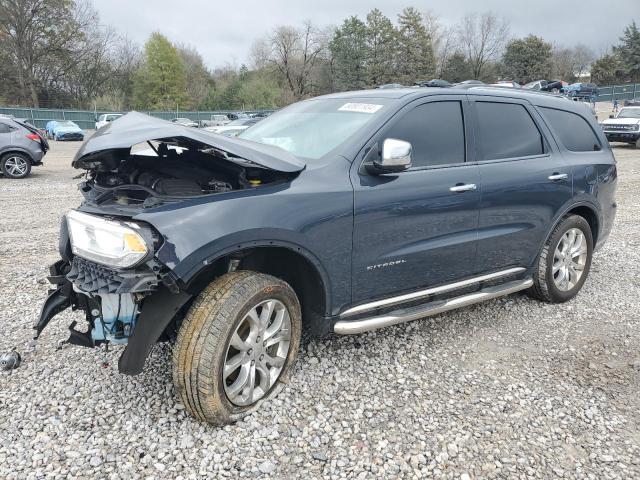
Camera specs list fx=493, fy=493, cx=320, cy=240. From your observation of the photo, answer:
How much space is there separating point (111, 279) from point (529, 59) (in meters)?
64.4

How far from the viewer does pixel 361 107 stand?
340 centimetres

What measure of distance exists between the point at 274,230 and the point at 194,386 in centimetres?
88

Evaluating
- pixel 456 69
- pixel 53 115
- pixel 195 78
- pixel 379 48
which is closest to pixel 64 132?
pixel 53 115

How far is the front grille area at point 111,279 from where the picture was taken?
2266 mm

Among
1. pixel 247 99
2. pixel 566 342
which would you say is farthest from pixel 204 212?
pixel 247 99

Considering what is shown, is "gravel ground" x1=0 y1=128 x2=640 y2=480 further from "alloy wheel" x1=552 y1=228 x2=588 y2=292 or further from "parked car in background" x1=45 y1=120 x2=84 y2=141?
"parked car in background" x1=45 y1=120 x2=84 y2=141

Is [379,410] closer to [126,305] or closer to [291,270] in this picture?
[291,270]

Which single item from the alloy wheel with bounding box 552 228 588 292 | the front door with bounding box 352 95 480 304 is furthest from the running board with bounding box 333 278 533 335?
the alloy wheel with bounding box 552 228 588 292

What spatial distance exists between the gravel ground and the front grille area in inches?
31.2

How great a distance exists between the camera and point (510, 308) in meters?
4.35

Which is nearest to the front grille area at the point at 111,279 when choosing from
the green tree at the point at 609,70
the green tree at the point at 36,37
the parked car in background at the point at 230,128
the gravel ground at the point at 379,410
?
the gravel ground at the point at 379,410

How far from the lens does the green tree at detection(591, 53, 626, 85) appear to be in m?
58.7

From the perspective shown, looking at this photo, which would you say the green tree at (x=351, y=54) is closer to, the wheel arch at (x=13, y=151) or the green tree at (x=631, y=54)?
the green tree at (x=631, y=54)

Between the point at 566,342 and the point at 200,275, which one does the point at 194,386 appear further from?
the point at 566,342
